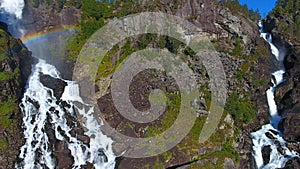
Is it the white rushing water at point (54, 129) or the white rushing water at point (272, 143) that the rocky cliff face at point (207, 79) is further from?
the white rushing water at point (54, 129)

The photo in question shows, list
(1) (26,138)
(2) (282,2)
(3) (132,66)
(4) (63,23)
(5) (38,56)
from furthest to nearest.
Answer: (2) (282,2)
(4) (63,23)
(5) (38,56)
(3) (132,66)
(1) (26,138)

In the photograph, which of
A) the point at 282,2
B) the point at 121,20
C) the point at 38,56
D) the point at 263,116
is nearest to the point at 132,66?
the point at 121,20

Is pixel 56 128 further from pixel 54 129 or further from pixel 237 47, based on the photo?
pixel 237 47

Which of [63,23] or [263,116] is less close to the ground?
[63,23]

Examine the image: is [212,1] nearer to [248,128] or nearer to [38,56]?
[248,128]

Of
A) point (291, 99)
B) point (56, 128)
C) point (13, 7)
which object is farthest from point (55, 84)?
point (291, 99)

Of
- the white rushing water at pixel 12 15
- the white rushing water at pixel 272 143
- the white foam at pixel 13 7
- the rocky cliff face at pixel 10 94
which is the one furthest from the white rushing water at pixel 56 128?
the white foam at pixel 13 7
